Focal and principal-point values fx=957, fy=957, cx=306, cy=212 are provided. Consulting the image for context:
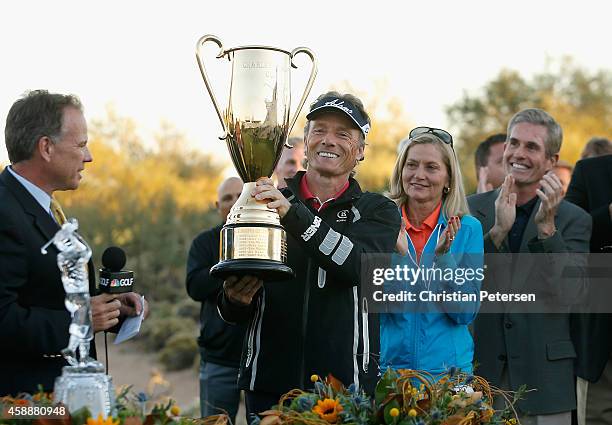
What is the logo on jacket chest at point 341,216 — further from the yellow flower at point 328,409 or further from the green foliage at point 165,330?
the green foliage at point 165,330

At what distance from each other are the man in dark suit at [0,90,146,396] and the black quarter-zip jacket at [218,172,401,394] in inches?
20.7

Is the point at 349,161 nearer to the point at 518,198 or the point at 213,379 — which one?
the point at 518,198

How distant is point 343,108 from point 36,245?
1.37 metres

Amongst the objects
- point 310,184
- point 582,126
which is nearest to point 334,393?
point 310,184

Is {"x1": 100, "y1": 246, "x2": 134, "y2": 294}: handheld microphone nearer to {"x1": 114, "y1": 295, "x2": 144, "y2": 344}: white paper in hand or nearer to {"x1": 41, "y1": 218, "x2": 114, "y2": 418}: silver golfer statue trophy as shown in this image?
{"x1": 114, "y1": 295, "x2": 144, "y2": 344}: white paper in hand

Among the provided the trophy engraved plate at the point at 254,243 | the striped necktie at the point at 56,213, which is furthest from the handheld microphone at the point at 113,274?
the trophy engraved plate at the point at 254,243

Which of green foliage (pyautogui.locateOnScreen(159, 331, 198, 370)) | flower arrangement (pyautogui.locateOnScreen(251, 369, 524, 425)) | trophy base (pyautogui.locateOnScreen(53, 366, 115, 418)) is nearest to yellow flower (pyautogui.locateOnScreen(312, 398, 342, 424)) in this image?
flower arrangement (pyautogui.locateOnScreen(251, 369, 524, 425))

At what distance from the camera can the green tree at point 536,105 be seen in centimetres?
2709

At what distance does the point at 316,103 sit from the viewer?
4043mm

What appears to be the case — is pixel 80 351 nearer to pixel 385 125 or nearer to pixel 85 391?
pixel 85 391

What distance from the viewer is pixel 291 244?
12.9 ft

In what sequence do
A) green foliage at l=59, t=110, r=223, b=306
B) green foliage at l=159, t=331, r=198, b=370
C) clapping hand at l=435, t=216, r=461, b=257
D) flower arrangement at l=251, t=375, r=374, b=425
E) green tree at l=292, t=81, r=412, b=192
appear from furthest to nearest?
green tree at l=292, t=81, r=412, b=192, green foliage at l=59, t=110, r=223, b=306, green foliage at l=159, t=331, r=198, b=370, clapping hand at l=435, t=216, r=461, b=257, flower arrangement at l=251, t=375, r=374, b=425

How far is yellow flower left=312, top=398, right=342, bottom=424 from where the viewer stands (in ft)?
8.61

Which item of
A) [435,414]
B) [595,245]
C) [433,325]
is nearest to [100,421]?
[435,414]
